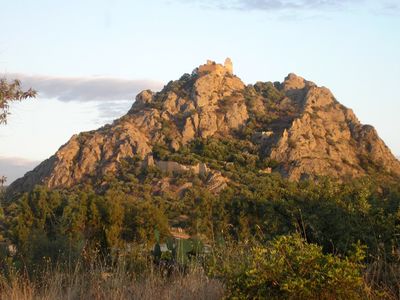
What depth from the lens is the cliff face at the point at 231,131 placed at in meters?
74.8

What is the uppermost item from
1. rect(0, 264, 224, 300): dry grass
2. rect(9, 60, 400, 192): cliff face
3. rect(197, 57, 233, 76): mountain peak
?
rect(197, 57, 233, 76): mountain peak

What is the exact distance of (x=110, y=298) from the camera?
7.38 meters

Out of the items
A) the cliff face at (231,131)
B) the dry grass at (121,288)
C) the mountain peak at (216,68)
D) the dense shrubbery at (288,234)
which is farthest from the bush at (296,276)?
the mountain peak at (216,68)

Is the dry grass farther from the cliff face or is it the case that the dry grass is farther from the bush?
the cliff face

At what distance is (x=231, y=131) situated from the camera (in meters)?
87.8

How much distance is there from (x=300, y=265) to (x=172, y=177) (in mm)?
63452

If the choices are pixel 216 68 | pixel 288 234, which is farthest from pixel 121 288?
pixel 216 68

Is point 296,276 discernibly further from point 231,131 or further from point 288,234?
point 231,131

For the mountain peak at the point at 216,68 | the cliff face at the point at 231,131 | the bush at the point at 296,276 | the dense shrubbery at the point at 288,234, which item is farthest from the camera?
the mountain peak at the point at 216,68

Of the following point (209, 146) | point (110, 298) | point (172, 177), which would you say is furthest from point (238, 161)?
point (110, 298)

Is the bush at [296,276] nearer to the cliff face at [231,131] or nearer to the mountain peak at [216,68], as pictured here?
the cliff face at [231,131]

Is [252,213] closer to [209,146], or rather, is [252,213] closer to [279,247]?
[279,247]

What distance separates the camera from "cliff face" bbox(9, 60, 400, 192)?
7481cm

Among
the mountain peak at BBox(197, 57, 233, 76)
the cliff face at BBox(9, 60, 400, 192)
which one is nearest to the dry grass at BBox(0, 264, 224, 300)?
the cliff face at BBox(9, 60, 400, 192)
